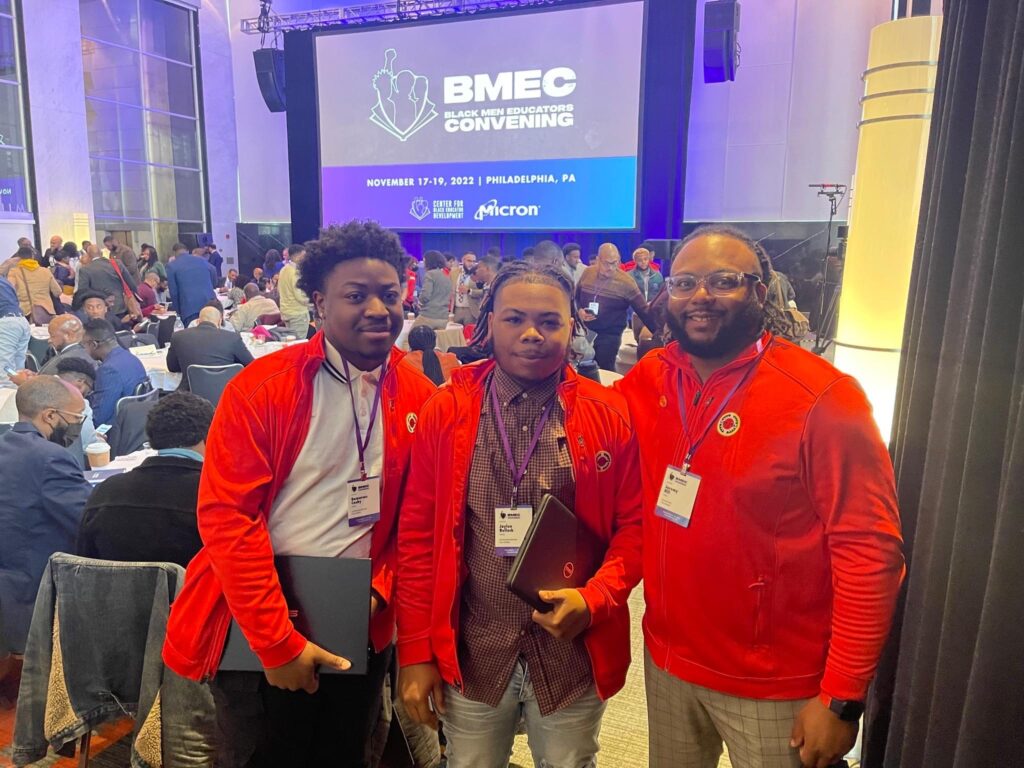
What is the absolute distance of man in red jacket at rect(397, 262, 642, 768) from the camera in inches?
56.1

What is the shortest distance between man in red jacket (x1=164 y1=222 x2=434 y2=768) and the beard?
614mm

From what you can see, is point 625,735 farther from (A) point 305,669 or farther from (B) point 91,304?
(B) point 91,304

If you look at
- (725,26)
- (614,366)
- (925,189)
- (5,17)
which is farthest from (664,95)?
(5,17)

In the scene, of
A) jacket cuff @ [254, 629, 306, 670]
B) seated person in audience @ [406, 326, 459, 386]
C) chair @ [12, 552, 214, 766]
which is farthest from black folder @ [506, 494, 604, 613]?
seated person in audience @ [406, 326, 459, 386]

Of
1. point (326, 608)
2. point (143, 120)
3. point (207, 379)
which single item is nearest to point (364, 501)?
point (326, 608)

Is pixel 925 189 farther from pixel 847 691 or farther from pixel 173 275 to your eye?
pixel 173 275

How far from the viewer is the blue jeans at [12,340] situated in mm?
4863

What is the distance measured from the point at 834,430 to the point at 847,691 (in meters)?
0.45

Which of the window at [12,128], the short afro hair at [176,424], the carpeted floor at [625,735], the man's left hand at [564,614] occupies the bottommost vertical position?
the carpeted floor at [625,735]

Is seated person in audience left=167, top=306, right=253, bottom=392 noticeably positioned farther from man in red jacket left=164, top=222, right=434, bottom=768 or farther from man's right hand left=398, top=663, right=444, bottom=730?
man's right hand left=398, top=663, right=444, bottom=730

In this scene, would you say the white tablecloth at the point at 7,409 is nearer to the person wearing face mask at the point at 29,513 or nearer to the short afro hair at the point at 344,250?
the person wearing face mask at the point at 29,513

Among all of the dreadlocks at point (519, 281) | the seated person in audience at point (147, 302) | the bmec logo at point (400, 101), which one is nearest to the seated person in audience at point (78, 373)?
the dreadlocks at point (519, 281)

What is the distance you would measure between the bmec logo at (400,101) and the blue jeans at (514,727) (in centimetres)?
1086

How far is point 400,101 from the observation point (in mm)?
11406
